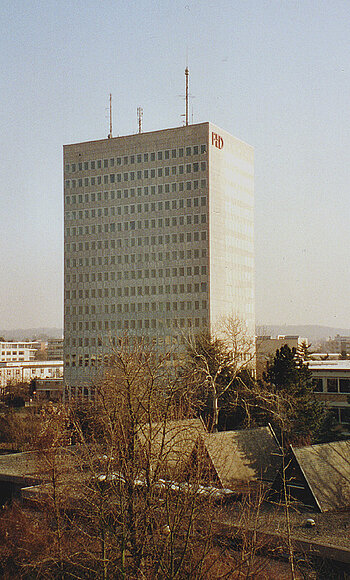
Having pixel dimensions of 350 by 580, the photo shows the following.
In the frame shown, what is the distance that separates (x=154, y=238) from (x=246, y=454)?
99.8m

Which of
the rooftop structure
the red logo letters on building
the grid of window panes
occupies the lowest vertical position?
the rooftop structure

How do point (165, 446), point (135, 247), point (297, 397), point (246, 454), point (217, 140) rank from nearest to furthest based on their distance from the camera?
point (165, 446) < point (246, 454) < point (297, 397) < point (217, 140) < point (135, 247)

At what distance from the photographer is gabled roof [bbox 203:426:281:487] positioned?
135 feet

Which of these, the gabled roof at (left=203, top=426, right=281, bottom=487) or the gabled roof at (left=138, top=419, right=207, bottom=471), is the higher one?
the gabled roof at (left=138, top=419, right=207, bottom=471)

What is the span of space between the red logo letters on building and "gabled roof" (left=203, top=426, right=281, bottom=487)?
99434 millimetres

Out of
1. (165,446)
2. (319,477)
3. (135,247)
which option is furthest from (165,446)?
(135,247)

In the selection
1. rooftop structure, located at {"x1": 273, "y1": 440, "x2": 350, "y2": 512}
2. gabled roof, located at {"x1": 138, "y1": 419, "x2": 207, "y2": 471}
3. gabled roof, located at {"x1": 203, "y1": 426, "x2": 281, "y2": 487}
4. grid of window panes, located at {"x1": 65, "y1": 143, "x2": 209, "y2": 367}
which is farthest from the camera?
grid of window panes, located at {"x1": 65, "y1": 143, "x2": 209, "y2": 367}

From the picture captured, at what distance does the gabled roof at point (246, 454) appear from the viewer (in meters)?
41.1

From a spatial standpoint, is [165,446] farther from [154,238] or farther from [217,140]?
[217,140]

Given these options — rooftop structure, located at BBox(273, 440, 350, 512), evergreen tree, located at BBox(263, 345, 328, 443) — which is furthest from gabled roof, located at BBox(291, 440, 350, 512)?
evergreen tree, located at BBox(263, 345, 328, 443)

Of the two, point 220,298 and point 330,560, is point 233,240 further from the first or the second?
point 330,560

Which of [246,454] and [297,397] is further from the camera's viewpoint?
[297,397]

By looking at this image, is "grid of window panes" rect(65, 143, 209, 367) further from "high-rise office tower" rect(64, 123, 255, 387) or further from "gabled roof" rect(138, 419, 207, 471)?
"gabled roof" rect(138, 419, 207, 471)

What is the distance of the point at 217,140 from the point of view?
140m
